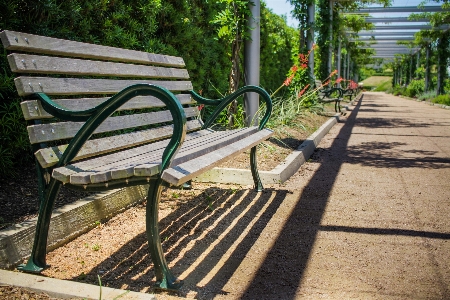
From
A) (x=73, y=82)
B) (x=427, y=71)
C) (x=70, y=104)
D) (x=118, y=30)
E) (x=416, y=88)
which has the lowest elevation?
(x=416, y=88)

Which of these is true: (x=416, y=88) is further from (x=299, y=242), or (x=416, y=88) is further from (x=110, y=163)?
(x=110, y=163)

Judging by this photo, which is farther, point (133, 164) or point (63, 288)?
point (133, 164)

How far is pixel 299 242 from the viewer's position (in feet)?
8.80

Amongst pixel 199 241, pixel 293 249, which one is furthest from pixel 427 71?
pixel 199 241

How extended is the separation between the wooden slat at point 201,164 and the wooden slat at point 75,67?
77 cm

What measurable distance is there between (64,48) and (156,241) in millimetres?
1078

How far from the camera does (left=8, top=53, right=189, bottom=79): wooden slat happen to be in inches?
78.9

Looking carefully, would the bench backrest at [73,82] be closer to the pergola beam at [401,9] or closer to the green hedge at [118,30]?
the green hedge at [118,30]

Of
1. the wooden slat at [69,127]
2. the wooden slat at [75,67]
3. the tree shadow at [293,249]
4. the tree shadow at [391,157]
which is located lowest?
the tree shadow at [391,157]

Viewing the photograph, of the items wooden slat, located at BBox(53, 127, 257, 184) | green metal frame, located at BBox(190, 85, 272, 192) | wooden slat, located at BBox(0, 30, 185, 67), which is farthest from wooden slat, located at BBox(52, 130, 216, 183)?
green metal frame, located at BBox(190, 85, 272, 192)

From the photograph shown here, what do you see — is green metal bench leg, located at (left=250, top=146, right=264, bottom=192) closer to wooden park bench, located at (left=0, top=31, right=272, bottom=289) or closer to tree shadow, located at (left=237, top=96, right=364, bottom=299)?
tree shadow, located at (left=237, top=96, right=364, bottom=299)

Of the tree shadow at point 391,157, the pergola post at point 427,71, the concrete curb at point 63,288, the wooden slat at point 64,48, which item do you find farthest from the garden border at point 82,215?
the pergola post at point 427,71

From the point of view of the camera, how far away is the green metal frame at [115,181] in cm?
184

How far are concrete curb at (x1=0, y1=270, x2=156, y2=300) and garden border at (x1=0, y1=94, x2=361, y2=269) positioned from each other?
34 centimetres
